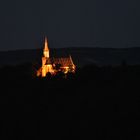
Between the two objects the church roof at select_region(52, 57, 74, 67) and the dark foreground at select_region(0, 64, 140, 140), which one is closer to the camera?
the dark foreground at select_region(0, 64, 140, 140)

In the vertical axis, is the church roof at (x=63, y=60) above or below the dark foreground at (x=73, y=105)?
above

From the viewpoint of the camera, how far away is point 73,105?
6034cm

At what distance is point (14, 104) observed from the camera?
5875 cm

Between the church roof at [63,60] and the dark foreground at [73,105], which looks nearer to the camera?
the dark foreground at [73,105]

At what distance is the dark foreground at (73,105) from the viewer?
1955 inches

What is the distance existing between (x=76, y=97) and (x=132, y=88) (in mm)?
4755

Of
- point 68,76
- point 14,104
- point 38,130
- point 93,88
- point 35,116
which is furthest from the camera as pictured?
point 68,76

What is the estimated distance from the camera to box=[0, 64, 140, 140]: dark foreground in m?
49.7

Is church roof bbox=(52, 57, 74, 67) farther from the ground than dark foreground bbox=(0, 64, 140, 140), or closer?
farther from the ground

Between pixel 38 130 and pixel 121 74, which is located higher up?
pixel 121 74

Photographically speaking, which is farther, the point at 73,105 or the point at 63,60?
the point at 63,60

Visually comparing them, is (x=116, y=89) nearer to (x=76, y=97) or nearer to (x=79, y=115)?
(x=76, y=97)

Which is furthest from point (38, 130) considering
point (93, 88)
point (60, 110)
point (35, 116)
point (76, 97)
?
point (93, 88)

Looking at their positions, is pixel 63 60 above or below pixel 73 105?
above
